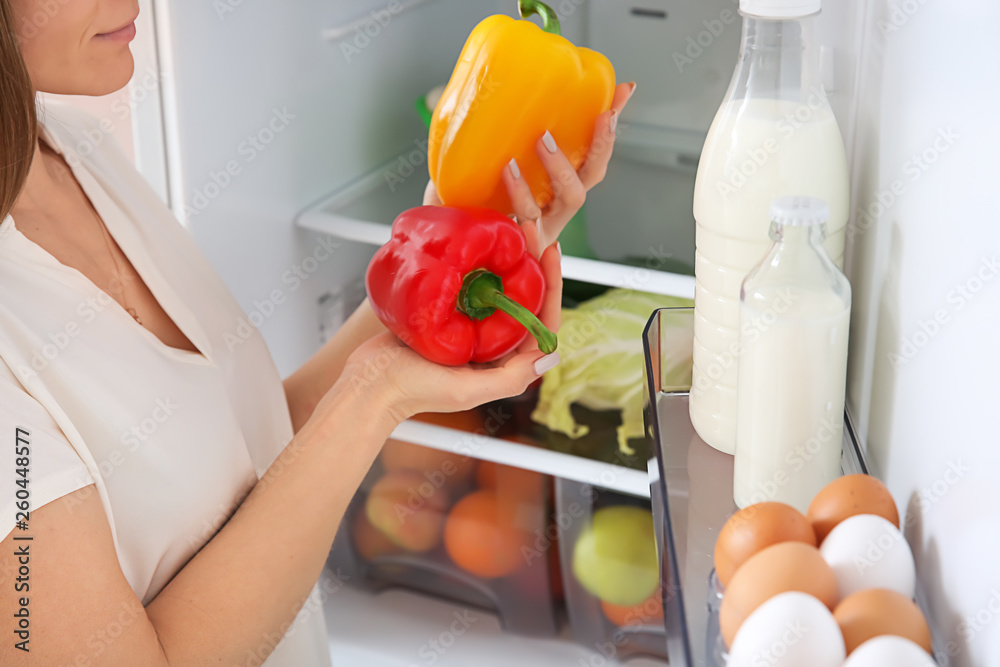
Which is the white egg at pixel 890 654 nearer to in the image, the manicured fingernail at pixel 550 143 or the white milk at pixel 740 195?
the white milk at pixel 740 195

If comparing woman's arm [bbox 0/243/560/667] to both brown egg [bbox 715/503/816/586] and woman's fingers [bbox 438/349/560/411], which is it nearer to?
woman's fingers [bbox 438/349/560/411]

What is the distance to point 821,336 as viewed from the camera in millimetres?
553

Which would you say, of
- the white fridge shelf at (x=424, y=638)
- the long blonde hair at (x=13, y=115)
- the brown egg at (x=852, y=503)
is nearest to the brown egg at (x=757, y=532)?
the brown egg at (x=852, y=503)

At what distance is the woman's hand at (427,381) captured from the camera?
802 millimetres

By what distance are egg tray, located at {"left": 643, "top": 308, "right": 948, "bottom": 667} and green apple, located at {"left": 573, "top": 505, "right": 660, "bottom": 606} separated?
62 cm

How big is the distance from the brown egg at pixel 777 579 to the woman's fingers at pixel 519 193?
490mm

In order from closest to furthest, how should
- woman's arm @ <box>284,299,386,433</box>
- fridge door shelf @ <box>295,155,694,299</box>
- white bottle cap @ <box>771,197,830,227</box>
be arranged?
white bottle cap @ <box>771,197,830,227</box>, woman's arm @ <box>284,299,386,433</box>, fridge door shelf @ <box>295,155,694,299</box>

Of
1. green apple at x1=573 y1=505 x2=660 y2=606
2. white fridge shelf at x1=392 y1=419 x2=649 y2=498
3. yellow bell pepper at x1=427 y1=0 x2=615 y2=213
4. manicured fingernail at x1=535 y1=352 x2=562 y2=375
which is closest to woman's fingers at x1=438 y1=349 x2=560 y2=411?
manicured fingernail at x1=535 y1=352 x2=562 y2=375

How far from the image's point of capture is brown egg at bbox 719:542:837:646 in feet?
1.55

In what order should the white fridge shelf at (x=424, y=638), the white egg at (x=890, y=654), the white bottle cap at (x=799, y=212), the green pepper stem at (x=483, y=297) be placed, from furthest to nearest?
the white fridge shelf at (x=424, y=638) → the green pepper stem at (x=483, y=297) → the white bottle cap at (x=799, y=212) → the white egg at (x=890, y=654)

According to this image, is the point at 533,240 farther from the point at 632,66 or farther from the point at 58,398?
the point at 632,66

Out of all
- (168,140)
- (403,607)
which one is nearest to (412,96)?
(168,140)

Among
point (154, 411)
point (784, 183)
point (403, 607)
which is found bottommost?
point (403, 607)

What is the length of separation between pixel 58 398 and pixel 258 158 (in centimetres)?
59
